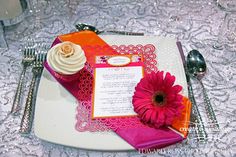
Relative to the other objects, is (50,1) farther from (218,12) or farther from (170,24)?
(218,12)

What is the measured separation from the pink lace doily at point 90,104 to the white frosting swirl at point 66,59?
0.04m

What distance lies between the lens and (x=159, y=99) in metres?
0.57

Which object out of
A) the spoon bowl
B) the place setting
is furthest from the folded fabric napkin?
the spoon bowl

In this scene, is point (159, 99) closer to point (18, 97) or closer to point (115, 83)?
point (115, 83)

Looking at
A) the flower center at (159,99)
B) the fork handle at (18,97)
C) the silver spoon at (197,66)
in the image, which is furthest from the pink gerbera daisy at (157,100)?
the fork handle at (18,97)

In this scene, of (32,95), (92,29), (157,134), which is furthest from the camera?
(92,29)

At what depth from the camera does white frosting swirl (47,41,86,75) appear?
604 mm

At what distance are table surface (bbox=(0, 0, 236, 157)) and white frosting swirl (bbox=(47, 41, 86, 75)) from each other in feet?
0.38

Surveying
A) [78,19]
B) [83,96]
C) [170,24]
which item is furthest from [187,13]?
[83,96]

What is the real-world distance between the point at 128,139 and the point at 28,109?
0.21 meters

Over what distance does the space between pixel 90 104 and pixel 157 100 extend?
0.12 meters

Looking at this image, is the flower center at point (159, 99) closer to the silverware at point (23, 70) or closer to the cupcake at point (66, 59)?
the cupcake at point (66, 59)

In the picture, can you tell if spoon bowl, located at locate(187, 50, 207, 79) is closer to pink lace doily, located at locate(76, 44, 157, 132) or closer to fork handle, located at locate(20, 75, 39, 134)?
pink lace doily, located at locate(76, 44, 157, 132)

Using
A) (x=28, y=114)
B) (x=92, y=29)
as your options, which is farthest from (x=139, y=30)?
(x=28, y=114)
